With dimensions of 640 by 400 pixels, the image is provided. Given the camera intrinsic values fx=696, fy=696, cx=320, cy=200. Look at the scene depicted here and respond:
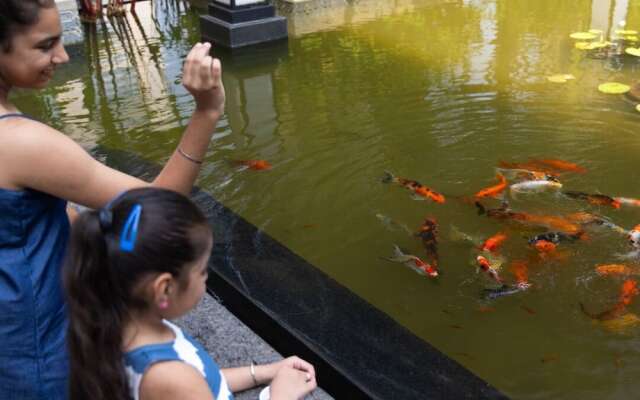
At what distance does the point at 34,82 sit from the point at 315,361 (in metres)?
1.67

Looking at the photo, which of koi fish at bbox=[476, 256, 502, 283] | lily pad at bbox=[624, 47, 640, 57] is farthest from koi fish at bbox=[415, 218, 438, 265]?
lily pad at bbox=[624, 47, 640, 57]

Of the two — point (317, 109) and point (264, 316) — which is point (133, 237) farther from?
point (317, 109)

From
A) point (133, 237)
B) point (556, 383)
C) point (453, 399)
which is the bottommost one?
point (556, 383)

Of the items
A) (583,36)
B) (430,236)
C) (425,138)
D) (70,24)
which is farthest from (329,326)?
(70,24)

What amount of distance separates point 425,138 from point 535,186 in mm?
1224

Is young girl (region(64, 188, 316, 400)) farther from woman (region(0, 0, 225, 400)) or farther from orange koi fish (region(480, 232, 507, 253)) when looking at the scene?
orange koi fish (region(480, 232, 507, 253))

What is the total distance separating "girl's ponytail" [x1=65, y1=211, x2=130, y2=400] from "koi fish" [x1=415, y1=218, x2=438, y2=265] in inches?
112

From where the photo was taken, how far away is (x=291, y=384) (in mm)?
2039

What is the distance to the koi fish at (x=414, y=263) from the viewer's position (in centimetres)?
400

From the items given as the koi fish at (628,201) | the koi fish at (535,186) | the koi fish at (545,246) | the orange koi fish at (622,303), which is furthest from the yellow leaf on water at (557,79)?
the orange koi fish at (622,303)

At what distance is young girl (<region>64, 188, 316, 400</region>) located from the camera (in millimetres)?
1440

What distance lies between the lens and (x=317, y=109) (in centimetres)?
669

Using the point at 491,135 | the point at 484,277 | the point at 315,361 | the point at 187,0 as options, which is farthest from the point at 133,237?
the point at 187,0

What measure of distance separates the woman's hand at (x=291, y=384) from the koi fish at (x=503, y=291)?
1.96 metres
